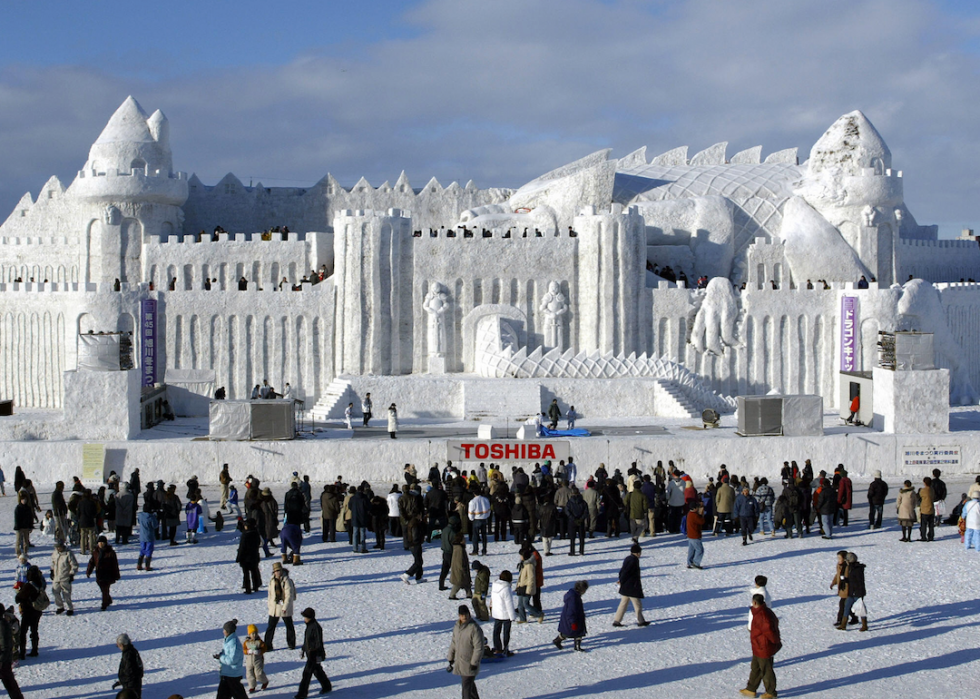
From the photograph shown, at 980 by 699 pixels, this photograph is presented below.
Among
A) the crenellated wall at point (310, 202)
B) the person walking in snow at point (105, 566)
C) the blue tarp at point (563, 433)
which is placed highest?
the crenellated wall at point (310, 202)

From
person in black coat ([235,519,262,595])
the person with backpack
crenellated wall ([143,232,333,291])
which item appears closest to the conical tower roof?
crenellated wall ([143,232,333,291])

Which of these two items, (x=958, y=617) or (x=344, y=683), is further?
(x=958, y=617)

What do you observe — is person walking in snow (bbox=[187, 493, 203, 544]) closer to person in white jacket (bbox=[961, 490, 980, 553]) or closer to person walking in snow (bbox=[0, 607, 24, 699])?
person walking in snow (bbox=[0, 607, 24, 699])

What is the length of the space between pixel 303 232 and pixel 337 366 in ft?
25.2

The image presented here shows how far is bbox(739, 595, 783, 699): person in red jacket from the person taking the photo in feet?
35.9

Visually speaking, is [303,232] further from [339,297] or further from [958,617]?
[958,617]

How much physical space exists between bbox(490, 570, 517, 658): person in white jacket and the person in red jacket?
2679mm

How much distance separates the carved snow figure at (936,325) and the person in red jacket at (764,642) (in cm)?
2315

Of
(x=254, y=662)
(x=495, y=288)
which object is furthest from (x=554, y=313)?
(x=254, y=662)

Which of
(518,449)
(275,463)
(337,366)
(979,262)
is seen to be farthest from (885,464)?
(979,262)

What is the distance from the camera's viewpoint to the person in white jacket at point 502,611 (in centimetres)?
1217

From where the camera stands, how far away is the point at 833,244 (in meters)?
35.0

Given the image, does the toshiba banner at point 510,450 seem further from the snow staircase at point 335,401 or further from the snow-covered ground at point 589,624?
the snow staircase at point 335,401

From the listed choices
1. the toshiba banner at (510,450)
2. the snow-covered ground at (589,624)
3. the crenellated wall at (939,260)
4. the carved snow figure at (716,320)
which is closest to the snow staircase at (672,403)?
the carved snow figure at (716,320)
